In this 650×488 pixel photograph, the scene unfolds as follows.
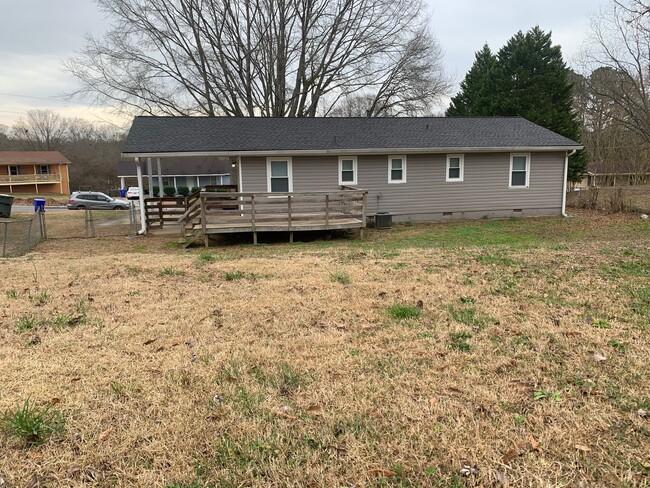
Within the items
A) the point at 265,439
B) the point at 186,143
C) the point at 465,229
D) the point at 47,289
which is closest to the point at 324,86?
the point at 186,143

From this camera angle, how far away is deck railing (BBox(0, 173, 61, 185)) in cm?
4697

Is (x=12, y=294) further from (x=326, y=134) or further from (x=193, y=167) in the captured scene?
(x=193, y=167)

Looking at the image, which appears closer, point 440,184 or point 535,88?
point 440,184

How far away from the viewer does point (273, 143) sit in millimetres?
15539

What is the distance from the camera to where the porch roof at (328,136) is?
15.0m

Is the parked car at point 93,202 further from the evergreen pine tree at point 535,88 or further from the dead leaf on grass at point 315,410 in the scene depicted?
the dead leaf on grass at point 315,410

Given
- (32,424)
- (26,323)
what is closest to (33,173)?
(26,323)

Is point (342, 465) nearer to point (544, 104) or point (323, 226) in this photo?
point (323, 226)

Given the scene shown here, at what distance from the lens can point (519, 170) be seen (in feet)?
56.6

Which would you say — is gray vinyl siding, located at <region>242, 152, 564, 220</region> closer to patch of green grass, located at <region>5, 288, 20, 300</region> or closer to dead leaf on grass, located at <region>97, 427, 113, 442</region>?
patch of green grass, located at <region>5, 288, 20, 300</region>

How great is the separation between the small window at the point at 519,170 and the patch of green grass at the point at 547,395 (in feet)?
52.0

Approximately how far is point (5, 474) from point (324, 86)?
28.1m

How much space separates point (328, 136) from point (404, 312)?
13.0m

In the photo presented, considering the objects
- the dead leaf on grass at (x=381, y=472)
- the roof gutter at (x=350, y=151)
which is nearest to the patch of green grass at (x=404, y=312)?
the dead leaf on grass at (x=381, y=472)
